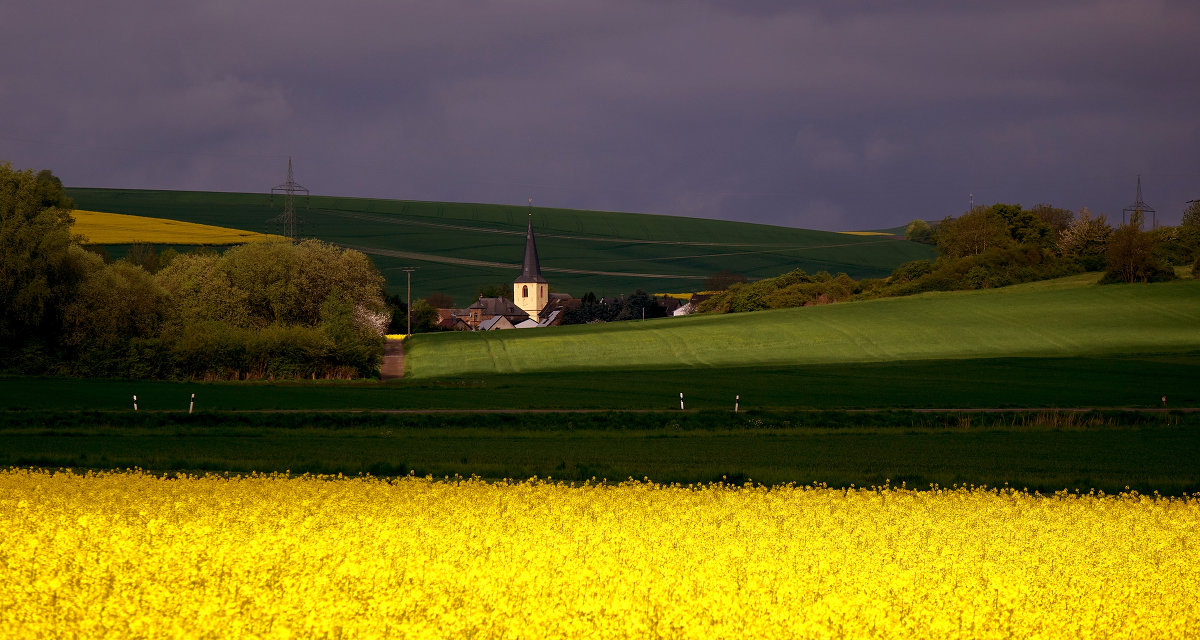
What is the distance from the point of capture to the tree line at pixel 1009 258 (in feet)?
290

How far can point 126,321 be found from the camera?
62.3 meters

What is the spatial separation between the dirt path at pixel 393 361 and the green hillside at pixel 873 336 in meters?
0.98

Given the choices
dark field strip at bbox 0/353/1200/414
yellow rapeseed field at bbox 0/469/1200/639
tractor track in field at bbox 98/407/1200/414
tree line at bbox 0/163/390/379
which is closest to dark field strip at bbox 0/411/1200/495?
tractor track in field at bbox 98/407/1200/414

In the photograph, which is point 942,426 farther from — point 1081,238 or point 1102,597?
point 1081,238

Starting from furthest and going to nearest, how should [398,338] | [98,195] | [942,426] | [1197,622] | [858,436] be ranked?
[98,195]
[398,338]
[942,426]
[858,436]
[1197,622]

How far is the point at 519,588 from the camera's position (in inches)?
386

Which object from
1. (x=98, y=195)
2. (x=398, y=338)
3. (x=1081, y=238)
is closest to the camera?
(x=398, y=338)

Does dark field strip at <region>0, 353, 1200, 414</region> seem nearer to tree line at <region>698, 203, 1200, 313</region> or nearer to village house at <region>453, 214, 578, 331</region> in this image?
tree line at <region>698, 203, 1200, 313</region>

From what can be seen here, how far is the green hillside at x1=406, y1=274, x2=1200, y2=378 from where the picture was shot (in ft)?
222

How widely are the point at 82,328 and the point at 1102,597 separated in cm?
6021

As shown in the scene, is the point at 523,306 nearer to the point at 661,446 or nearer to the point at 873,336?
the point at 873,336

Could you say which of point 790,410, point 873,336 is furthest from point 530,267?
point 790,410

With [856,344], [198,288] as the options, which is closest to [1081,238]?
[856,344]

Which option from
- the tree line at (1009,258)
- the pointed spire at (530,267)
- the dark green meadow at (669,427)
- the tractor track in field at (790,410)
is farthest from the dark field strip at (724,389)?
the pointed spire at (530,267)
